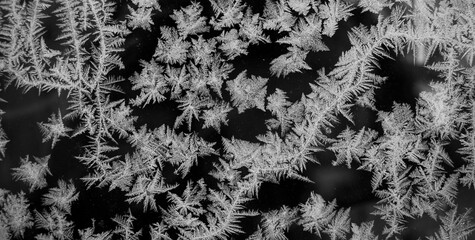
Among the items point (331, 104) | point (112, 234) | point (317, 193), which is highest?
point (331, 104)

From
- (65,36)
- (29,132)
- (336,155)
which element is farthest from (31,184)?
(336,155)

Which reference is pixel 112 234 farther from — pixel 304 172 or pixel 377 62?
pixel 377 62

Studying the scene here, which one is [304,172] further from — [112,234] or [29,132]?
[29,132]

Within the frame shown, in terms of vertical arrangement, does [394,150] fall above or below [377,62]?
below

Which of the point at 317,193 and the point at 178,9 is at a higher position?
the point at 178,9

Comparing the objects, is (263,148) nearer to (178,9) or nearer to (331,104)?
(331,104)

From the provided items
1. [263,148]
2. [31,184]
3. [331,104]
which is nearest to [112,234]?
[31,184]
